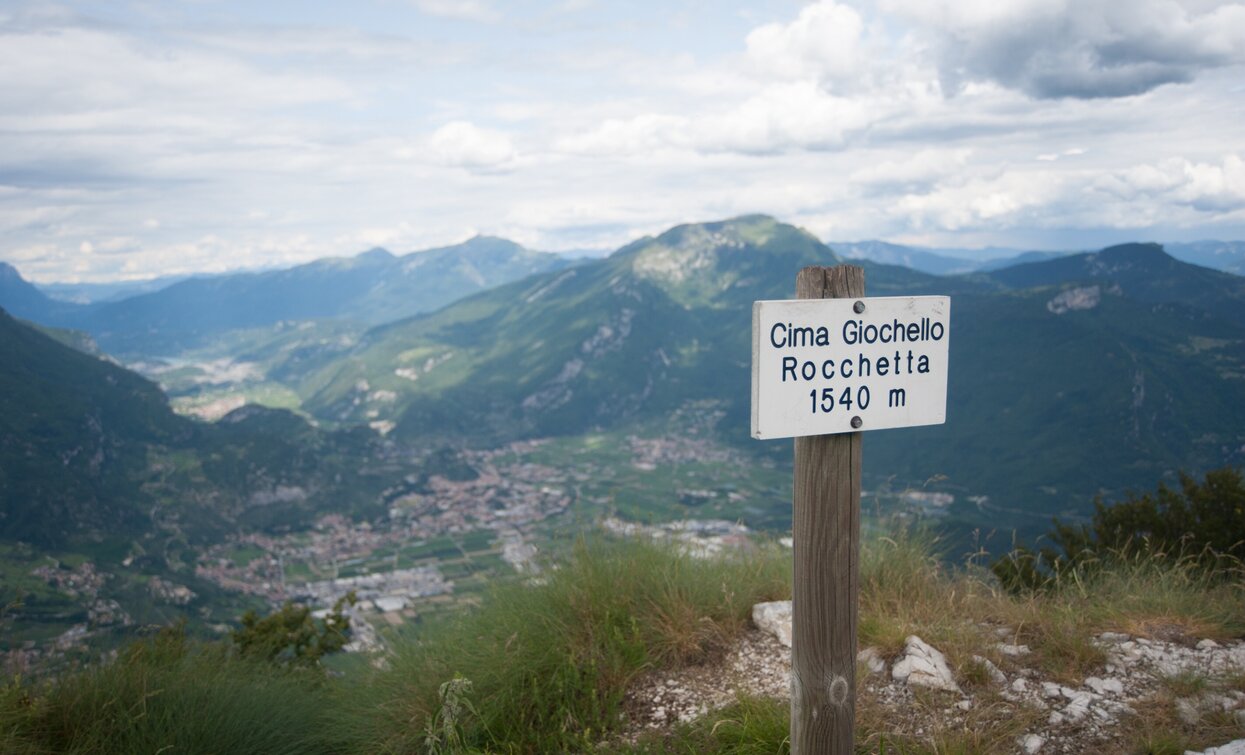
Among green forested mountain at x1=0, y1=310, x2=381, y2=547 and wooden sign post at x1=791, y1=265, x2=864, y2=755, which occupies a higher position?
wooden sign post at x1=791, y1=265, x2=864, y2=755

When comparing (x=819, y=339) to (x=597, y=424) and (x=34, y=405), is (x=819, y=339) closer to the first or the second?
(x=34, y=405)

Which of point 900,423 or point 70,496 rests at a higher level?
point 900,423

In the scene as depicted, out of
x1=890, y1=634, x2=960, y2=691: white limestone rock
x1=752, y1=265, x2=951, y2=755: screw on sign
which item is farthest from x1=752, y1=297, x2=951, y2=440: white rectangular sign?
x1=890, y1=634, x2=960, y2=691: white limestone rock

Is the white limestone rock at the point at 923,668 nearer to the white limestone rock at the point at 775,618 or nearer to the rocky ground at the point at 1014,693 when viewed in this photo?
the rocky ground at the point at 1014,693

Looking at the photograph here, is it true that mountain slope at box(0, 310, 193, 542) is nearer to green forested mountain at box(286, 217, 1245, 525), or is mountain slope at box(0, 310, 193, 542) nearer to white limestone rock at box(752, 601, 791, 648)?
green forested mountain at box(286, 217, 1245, 525)

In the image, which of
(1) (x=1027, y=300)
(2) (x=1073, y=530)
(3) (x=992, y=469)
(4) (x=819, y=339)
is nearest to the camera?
(4) (x=819, y=339)

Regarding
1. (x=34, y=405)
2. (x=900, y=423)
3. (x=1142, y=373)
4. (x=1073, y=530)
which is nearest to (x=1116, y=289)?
(x=1142, y=373)

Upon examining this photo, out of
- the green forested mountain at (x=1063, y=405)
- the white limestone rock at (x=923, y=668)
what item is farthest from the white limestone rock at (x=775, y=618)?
the green forested mountain at (x=1063, y=405)
